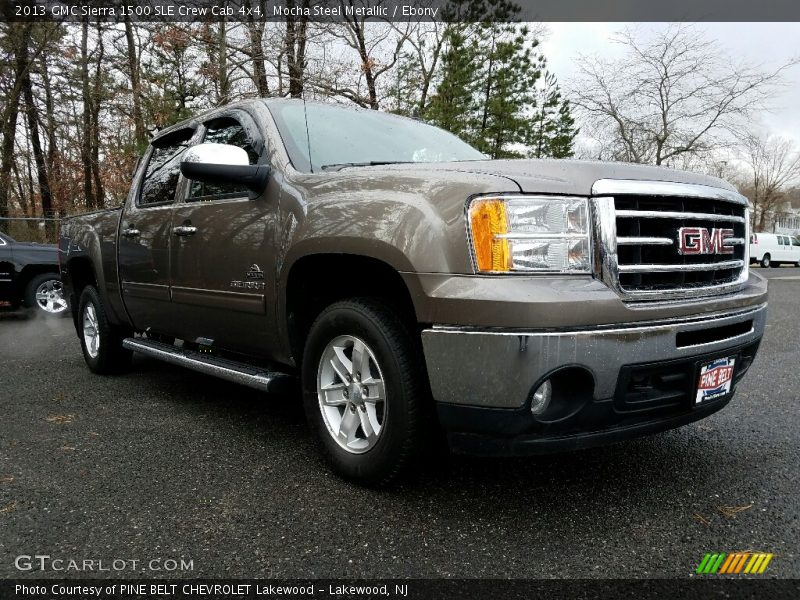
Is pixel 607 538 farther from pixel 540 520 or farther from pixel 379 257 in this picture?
pixel 379 257

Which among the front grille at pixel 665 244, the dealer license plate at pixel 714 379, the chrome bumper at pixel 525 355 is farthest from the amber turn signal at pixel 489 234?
the dealer license plate at pixel 714 379

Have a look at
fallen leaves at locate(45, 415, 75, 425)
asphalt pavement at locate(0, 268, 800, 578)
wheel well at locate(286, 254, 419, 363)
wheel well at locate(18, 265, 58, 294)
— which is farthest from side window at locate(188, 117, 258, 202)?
wheel well at locate(18, 265, 58, 294)

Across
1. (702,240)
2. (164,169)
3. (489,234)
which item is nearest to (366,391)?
(489,234)

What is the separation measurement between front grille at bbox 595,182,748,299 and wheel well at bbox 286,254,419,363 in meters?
0.80

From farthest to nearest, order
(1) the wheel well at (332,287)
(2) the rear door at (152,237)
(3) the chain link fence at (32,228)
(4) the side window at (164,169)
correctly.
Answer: (3) the chain link fence at (32,228)
(4) the side window at (164,169)
(2) the rear door at (152,237)
(1) the wheel well at (332,287)

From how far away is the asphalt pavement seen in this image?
206 cm

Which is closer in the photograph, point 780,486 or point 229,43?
point 780,486

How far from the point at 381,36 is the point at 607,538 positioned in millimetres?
20067

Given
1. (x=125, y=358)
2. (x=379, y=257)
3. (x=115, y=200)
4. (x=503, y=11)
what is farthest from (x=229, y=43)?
(x=379, y=257)

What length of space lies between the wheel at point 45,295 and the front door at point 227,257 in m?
7.31

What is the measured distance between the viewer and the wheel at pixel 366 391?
233cm

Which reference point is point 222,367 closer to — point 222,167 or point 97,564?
point 222,167

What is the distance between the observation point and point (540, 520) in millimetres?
2326

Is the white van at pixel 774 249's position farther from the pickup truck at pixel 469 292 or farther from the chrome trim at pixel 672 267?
the pickup truck at pixel 469 292
